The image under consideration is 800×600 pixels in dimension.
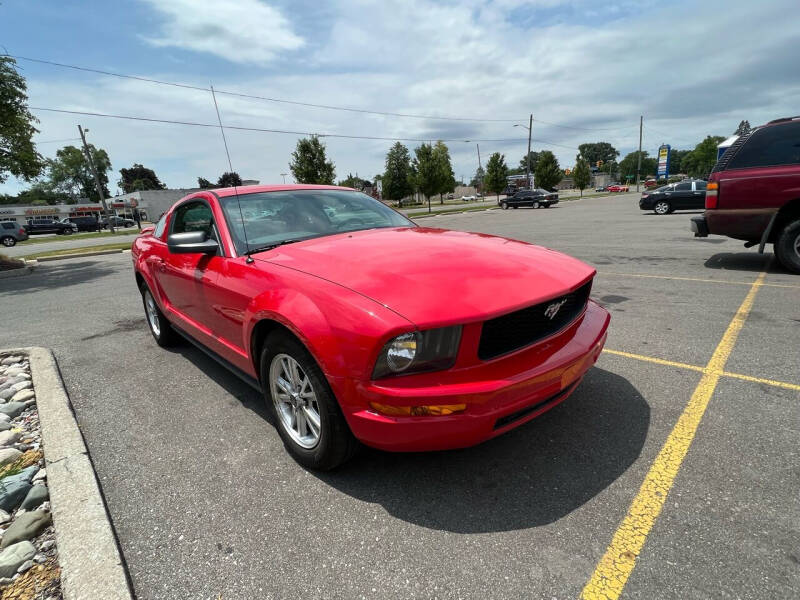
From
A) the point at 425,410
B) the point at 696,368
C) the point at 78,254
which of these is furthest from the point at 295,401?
the point at 78,254

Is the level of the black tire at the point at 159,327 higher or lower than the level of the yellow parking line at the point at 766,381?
higher

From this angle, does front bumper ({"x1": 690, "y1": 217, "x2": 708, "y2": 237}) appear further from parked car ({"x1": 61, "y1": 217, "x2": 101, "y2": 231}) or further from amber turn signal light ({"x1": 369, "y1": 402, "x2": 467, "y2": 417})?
parked car ({"x1": 61, "y1": 217, "x2": 101, "y2": 231})

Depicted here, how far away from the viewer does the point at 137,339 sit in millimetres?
4953

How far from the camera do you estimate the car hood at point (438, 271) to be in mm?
1894

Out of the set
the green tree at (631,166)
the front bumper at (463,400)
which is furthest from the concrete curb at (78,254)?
the green tree at (631,166)

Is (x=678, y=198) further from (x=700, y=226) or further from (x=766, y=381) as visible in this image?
(x=766, y=381)

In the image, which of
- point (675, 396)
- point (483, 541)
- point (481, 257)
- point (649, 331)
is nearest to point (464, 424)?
point (483, 541)

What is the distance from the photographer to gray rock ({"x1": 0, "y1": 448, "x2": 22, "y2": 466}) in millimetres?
2558

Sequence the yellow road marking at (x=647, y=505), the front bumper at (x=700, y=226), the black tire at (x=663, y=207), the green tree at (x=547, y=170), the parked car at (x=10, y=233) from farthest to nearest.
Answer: the green tree at (x=547, y=170) < the parked car at (x=10, y=233) < the black tire at (x=663, y=207) < the front bumper at (x=700, y=226) < the yellow road marking at (x=647, y=505)

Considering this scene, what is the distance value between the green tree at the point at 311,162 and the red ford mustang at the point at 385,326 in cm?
2980

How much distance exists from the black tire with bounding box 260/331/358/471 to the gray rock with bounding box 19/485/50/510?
1279 millimetres

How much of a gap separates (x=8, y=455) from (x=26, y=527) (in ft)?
2.83

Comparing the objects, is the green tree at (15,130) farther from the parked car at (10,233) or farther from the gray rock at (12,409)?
the parked car at (10,233)

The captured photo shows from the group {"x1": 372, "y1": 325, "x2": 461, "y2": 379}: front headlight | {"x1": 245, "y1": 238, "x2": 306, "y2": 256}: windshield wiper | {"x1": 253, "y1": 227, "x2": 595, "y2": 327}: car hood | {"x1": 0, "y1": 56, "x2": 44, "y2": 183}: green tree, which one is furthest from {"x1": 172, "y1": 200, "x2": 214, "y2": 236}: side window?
{"x1": 0, "y1": 56, "x2": 44, "y2": 183}: green tree
